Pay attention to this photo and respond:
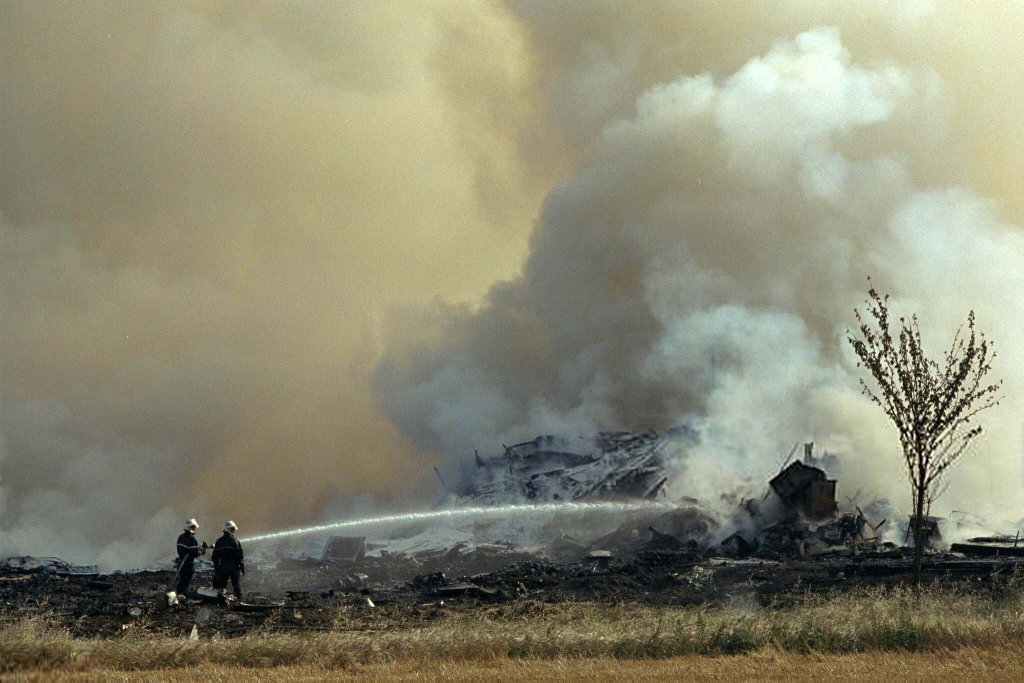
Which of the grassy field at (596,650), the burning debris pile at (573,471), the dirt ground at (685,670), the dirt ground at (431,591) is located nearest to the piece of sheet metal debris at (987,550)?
the dirt ground at (431,591)

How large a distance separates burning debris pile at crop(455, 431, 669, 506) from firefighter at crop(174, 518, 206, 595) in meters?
18.9

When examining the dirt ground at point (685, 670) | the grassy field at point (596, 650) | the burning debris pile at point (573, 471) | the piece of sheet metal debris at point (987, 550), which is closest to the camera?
the dirt ground at point (685, 670)

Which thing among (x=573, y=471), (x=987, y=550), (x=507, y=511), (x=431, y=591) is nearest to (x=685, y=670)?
(x=431, y=591)

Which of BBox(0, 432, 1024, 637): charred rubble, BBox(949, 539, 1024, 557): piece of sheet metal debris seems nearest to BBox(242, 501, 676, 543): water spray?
BBox(0, 432, 1024, 637): charred rubble

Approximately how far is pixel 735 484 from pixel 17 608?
22.3 meters

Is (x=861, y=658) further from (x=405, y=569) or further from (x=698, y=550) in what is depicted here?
(x=405, y=569)

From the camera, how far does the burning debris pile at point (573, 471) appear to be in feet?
139

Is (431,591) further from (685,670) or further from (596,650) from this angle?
(685,670)

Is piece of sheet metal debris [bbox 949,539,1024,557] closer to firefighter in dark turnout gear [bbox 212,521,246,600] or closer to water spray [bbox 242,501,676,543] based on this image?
water spray [bbox 242,501,676,543]

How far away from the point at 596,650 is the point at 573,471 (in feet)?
82.6

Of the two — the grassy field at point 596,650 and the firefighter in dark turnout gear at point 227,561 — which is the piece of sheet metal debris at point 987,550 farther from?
the firefighter in dark turnout gear at point 227,561

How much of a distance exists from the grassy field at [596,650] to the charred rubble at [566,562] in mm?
3438

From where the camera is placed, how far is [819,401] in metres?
45.4

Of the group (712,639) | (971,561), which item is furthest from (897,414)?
(712,639)
